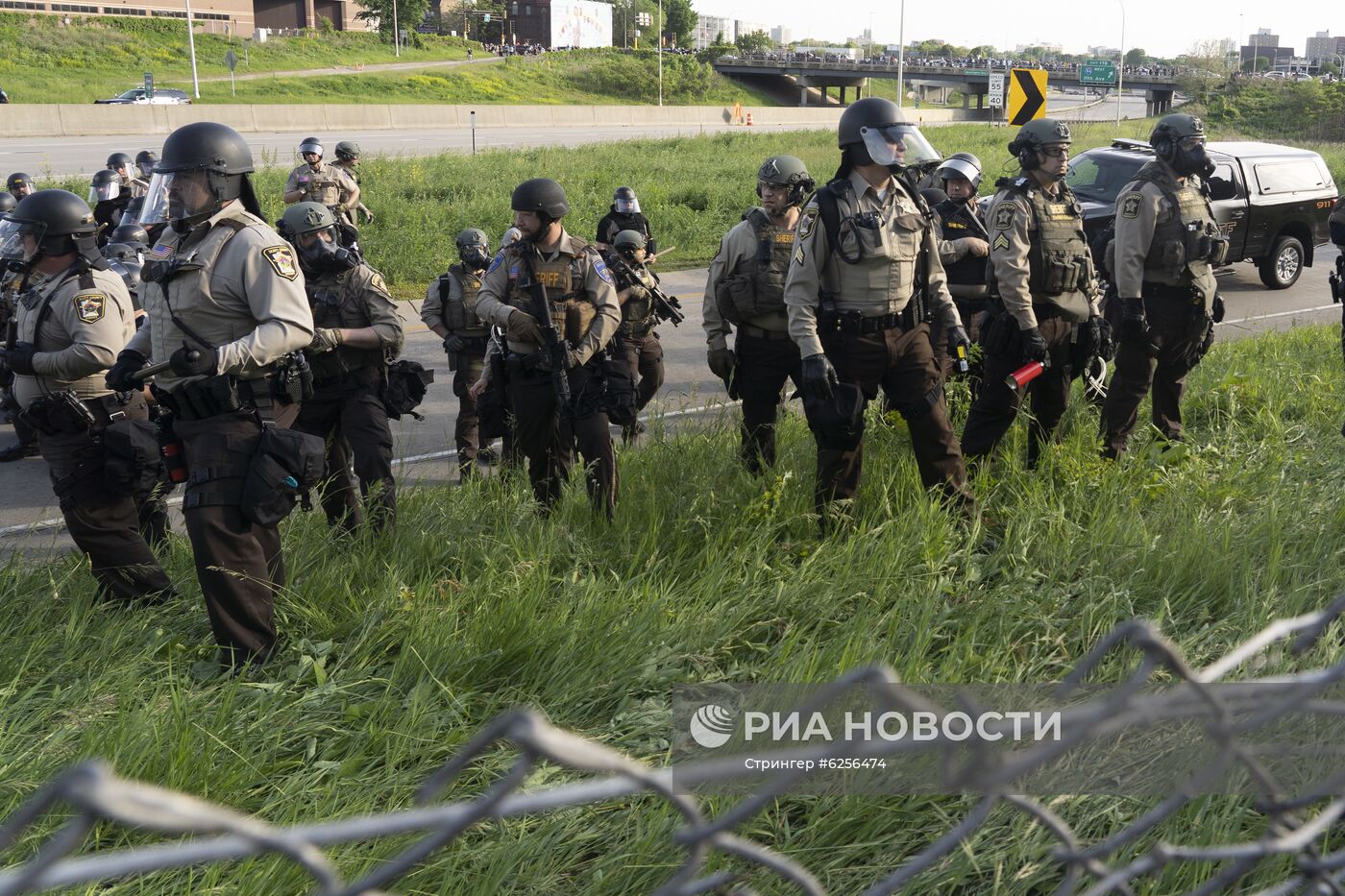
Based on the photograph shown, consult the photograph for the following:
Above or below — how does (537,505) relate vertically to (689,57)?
below

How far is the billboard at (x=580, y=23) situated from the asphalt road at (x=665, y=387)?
3496 inches

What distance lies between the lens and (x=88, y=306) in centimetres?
493

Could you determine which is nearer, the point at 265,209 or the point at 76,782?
the point at 76,782

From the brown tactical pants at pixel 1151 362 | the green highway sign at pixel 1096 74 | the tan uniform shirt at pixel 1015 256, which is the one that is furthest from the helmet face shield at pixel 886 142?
the green highway sign at pixel 1096 74

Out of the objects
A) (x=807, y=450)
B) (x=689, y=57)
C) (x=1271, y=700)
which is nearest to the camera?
(x=1271, y=700)

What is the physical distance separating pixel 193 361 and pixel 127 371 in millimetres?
450

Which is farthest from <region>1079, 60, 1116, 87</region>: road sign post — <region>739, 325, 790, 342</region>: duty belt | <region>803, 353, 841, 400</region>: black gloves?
<region>803, 353, 841, 400</region>: black gloves

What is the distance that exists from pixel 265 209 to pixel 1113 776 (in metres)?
15.6

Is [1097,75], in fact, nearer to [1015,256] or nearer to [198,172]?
[1015,256]

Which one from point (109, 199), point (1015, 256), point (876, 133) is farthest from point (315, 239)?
point (109, 199)

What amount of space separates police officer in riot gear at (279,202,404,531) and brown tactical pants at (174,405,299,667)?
4.29 feet

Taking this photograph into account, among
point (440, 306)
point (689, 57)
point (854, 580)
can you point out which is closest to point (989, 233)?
point (854, 580)

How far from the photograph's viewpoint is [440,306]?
7.68m

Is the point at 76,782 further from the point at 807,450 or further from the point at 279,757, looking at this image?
the point at 807,450
